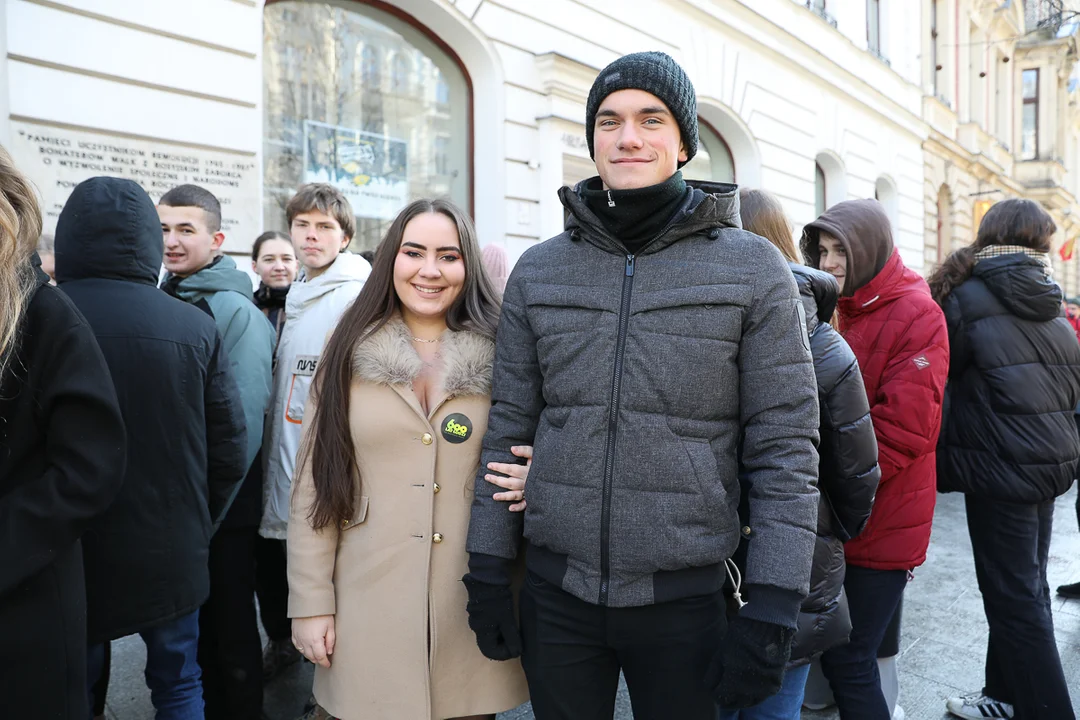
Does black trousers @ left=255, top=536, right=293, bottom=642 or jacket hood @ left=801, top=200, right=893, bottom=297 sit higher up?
jacket hood @ left=801, top=200, right=893, bottom=297

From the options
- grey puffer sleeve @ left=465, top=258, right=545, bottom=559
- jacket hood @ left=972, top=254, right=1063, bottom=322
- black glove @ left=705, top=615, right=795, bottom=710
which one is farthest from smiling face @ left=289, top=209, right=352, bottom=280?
jacket hood @ left=972, top=254, right=1063, bottom=322

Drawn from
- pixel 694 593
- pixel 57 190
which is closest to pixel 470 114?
pixel 57 190

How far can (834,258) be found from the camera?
2.60 metres

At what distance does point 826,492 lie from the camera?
2.03 meters

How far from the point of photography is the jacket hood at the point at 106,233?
7.32 feet

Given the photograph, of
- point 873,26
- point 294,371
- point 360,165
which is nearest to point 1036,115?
point 873,26

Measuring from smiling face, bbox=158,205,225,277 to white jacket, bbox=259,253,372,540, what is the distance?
40cm

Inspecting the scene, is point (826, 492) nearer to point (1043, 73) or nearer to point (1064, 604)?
point (1064, 604)

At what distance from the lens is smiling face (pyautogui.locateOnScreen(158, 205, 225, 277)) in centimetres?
301

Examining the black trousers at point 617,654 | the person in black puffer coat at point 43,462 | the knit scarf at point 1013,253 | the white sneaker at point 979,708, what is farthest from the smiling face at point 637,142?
the white sneaker at point 979,708

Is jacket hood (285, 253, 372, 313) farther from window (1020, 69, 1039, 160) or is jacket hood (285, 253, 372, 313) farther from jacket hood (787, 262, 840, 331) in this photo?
window (1020, 69, 1039, 160)

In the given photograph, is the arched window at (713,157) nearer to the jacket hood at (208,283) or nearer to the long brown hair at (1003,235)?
the long brown hair at (1003,235)

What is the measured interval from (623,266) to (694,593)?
0.74m

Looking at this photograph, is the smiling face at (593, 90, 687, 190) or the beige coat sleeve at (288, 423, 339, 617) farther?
the beige coat sleeve at (288, 423, 339, 617)
